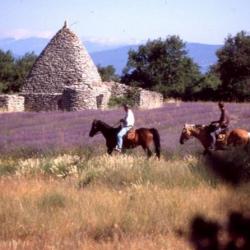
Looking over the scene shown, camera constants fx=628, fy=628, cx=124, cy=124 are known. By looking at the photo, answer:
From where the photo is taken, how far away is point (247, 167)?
10742mm

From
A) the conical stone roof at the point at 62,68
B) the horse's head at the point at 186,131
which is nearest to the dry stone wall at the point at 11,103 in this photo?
the conical stone roof at the point at 62,68

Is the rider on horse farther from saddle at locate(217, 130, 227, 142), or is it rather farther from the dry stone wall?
the dry stone wall

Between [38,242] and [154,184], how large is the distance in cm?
369

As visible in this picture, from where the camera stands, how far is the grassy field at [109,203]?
771 cm

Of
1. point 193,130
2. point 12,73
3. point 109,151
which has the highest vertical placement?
point 12,73

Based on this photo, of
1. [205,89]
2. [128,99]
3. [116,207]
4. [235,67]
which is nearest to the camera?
[116,207]

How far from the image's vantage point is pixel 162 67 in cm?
5828

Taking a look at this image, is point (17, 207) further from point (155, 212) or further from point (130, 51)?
point (130, 51)

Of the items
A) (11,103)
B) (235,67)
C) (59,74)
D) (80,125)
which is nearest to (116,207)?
(80,125)

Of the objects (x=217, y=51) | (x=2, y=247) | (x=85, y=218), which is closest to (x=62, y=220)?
(x=85, y=218)

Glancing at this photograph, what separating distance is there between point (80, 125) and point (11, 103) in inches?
500

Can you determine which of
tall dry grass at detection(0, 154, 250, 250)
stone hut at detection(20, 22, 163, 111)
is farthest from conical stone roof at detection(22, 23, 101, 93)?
Answer: tall dry grass at detection(0, 154, 250, 250)

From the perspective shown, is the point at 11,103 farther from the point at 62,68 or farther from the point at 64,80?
the point at 62,68

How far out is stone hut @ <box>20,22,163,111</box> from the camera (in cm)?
3738
